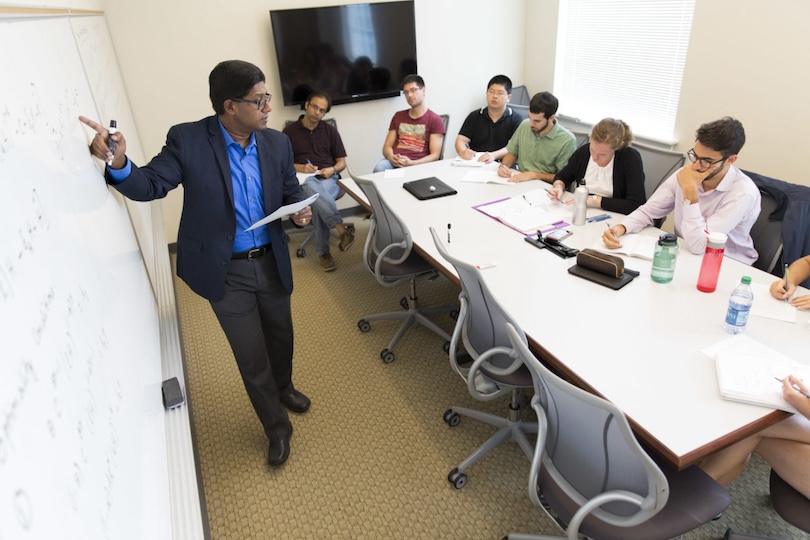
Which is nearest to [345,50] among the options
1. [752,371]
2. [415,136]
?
[415,136]

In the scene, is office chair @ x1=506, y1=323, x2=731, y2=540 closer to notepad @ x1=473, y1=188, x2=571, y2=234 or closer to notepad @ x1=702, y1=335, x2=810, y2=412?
notepad @ x1=702, y1=335, x2=810, y2=412

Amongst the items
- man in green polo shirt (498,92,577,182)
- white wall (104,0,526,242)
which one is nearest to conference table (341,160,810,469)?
man in green polo shirt (498,92,577,182)

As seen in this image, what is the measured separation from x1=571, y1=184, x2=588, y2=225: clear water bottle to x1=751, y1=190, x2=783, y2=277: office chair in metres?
0.71

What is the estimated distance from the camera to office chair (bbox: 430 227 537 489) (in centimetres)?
173

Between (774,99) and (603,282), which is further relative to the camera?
(774,99)

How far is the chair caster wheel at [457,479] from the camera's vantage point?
2.01m

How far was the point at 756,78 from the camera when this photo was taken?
10.2 ft

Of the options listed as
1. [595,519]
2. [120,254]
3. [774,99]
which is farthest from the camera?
[774,99]

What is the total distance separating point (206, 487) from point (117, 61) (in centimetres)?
315

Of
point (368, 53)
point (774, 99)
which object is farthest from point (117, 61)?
point (774, 99)

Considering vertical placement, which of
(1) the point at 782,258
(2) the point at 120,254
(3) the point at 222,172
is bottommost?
(1) the point at 782,258

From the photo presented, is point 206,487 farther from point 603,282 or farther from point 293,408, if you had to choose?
point 603,282

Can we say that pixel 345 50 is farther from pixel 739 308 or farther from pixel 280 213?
pixel 739 308

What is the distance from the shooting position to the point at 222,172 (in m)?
1.71
